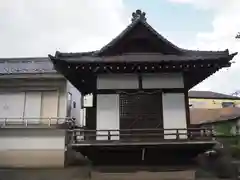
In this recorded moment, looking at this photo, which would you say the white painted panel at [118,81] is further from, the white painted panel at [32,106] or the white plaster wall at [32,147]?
the white painted panel at [32,106]

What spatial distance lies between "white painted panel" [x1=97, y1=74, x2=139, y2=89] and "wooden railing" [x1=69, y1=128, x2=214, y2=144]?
1.73 m

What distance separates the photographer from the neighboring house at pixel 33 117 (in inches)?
620

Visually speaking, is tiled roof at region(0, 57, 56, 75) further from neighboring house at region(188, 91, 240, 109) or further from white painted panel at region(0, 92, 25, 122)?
neighboring house at region(188, 91, 240, 109)

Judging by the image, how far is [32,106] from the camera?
1684cm

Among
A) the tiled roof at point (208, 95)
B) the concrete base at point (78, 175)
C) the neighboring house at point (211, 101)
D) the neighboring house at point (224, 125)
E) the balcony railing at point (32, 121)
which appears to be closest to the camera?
the concrete base at point (78, 175)

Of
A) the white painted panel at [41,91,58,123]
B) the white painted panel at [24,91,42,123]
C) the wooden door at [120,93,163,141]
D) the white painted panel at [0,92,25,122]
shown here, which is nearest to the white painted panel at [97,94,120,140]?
the wooden door at [120,93,163,141]

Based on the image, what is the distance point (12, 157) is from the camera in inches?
622

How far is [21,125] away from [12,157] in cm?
176

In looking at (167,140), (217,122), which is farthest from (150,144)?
(217,122)

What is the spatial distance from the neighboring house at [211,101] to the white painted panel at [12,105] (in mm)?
30570

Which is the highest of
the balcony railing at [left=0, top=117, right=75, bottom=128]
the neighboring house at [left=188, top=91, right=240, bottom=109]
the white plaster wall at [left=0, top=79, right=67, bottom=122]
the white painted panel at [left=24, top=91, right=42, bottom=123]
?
the neighboring house at [left=188, top=91, right=240, bottom=109]

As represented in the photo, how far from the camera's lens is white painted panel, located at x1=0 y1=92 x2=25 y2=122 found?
54.9 ft

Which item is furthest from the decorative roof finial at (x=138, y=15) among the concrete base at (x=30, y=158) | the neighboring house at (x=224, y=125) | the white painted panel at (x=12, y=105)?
the white painted panel at (x=12, y=105)

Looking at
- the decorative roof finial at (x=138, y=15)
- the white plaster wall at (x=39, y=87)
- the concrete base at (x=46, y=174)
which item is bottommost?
the concrete base at (x=46, y=174)
